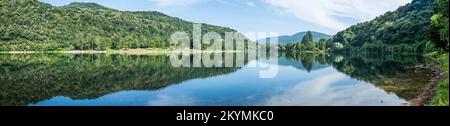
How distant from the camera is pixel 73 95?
121 ft

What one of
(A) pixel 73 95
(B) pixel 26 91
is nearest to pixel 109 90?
(A) pixel 73 95

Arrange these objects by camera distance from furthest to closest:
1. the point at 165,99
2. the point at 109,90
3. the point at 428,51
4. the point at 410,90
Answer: the point at 428,51 < the point at 109,90 < the point at 410,90 < the point at 165,99

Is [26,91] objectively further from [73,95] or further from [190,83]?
[190,83]

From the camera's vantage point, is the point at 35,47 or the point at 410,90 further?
the point at 35,47

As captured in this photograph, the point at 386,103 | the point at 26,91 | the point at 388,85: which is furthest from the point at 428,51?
the point at 26,91

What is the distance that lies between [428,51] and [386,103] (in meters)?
91.3

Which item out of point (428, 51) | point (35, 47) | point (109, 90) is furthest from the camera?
point (35, 47)

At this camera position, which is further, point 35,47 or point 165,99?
point 35,47
